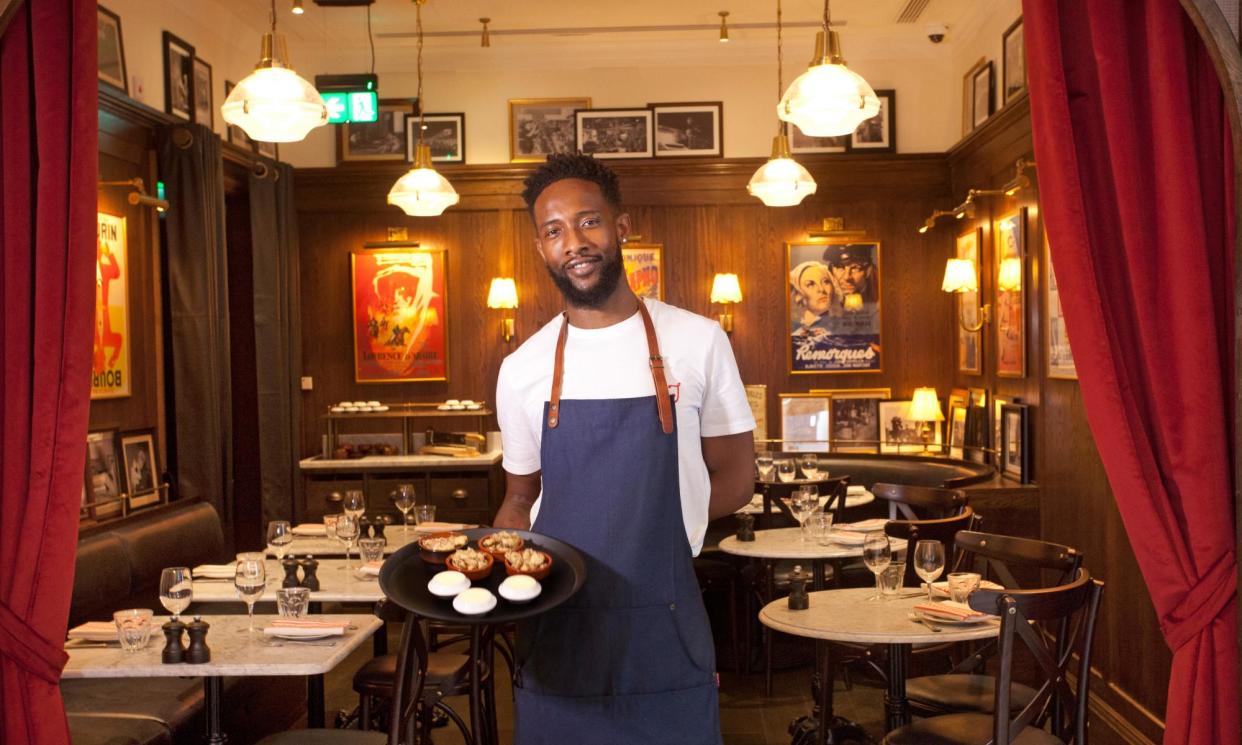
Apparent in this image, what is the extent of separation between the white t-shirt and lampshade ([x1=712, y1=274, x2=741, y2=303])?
6.00 m

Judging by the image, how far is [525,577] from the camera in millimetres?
2215

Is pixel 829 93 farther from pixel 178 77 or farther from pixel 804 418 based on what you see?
pixel 804 418

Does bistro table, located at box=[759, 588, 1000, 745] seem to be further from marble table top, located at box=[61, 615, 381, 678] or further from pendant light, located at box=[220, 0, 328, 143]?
pendant light, located at box=[220, 0, 328, 143]

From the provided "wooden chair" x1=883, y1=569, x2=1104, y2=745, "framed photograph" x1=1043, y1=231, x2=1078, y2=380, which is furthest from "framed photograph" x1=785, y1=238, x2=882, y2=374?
"wooden chair" x1=883, y1=569, x2=1104, y2=745

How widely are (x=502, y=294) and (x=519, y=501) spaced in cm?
594

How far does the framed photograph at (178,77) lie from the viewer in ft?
21.7

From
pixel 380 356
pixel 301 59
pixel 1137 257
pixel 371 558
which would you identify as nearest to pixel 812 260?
pixel 380 356

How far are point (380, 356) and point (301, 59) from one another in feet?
7.72

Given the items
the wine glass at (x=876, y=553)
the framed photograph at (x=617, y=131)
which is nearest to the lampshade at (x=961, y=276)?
the framed photograph at (x=617, y=131)

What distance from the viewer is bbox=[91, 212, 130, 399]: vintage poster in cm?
588

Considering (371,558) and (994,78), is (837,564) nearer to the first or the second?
(371,558)

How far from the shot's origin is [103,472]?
582cm

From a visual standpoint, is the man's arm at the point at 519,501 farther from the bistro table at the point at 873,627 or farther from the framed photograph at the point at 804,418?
the framed photograph at the point at 804,418

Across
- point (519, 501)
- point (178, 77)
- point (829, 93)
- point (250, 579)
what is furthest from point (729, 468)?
point (178, 77)
